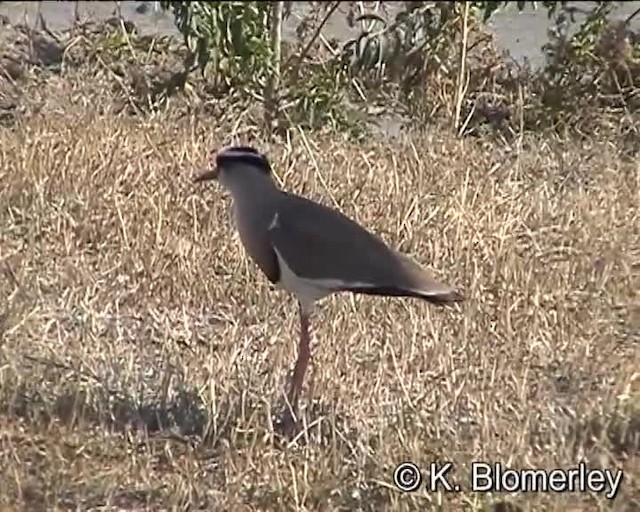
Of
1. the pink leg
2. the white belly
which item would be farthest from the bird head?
the pink leg

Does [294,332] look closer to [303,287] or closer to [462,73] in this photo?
[303,287]

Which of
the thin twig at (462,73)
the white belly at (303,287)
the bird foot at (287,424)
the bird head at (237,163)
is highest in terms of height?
the thin twig at (462,73)

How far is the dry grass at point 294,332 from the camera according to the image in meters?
4.28

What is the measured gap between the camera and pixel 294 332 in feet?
17.6

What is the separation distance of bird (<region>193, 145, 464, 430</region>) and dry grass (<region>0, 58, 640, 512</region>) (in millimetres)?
316

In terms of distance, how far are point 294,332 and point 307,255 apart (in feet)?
2.48

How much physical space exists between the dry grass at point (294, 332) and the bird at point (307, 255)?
316 millimetres

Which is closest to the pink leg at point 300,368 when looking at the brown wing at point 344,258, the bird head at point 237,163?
the brown wing at point 344,258

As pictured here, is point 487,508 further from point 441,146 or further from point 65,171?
point 441,146

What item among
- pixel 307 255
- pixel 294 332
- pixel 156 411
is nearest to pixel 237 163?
pixel 307 255

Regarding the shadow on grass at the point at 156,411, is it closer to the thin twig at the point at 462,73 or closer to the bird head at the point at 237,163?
the bird head at the point at 237,163

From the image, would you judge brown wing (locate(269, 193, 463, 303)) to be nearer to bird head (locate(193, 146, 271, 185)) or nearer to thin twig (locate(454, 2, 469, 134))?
bird head (locate(193, 146, 271, 185))

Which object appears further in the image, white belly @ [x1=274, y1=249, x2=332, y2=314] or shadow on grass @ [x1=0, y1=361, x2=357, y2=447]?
white belly @ [x1=274, y1=249, x2=332, y2=314]

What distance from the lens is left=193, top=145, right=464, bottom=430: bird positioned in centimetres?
459
